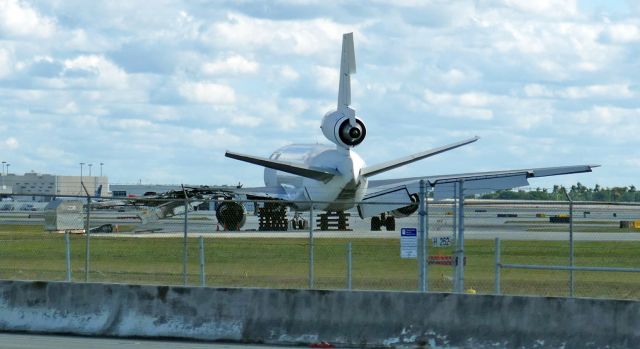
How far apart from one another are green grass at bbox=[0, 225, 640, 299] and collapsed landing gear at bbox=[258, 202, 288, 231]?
810 cm

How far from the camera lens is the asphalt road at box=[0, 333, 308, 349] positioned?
1573 cm

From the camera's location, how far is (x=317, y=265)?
3278 cm

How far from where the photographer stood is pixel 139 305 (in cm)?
1717

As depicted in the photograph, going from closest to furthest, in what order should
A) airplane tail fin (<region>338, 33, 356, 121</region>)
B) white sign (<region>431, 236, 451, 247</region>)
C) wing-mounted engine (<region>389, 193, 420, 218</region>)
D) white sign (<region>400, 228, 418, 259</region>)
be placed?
white sign (<region>400, 228, 418, 259</region>)
white sign (<region>431, 236, 451, 247</region>)
wing-mounted engine (<region>389, 193, 420, 218</region>)
airplane tail fin (<region>338, 33, 356, 121</region>)

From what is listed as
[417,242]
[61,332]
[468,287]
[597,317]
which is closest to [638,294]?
[468,287]

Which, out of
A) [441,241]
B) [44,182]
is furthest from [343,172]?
[44,182]

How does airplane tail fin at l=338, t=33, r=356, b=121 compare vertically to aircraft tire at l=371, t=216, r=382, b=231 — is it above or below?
above

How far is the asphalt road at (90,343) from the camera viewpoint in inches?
619

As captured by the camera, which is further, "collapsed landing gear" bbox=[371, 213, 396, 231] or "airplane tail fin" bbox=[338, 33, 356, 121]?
"airplane tail fin" bbox=[338, 33, 356, 121]

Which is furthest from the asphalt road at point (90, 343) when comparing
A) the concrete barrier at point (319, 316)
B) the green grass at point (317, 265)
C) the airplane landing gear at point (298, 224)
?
the airplane landing gear at point (298, 224)

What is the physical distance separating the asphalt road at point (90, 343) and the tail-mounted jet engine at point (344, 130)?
34608 millimetres

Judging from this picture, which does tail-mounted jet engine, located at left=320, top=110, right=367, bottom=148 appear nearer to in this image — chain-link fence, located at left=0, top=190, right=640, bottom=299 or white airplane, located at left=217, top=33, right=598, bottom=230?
white airplane, located at left=217, top=33, right=598, bottom=230

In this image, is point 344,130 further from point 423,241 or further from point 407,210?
point 423,241

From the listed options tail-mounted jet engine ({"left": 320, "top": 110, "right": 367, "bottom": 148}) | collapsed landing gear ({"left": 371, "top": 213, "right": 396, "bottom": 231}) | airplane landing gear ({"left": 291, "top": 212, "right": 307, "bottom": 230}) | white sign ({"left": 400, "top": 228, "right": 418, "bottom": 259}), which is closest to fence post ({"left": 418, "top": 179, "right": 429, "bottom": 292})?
white sign ({"left": 400, "top": 228, "right": 418, "bottom": 259})
